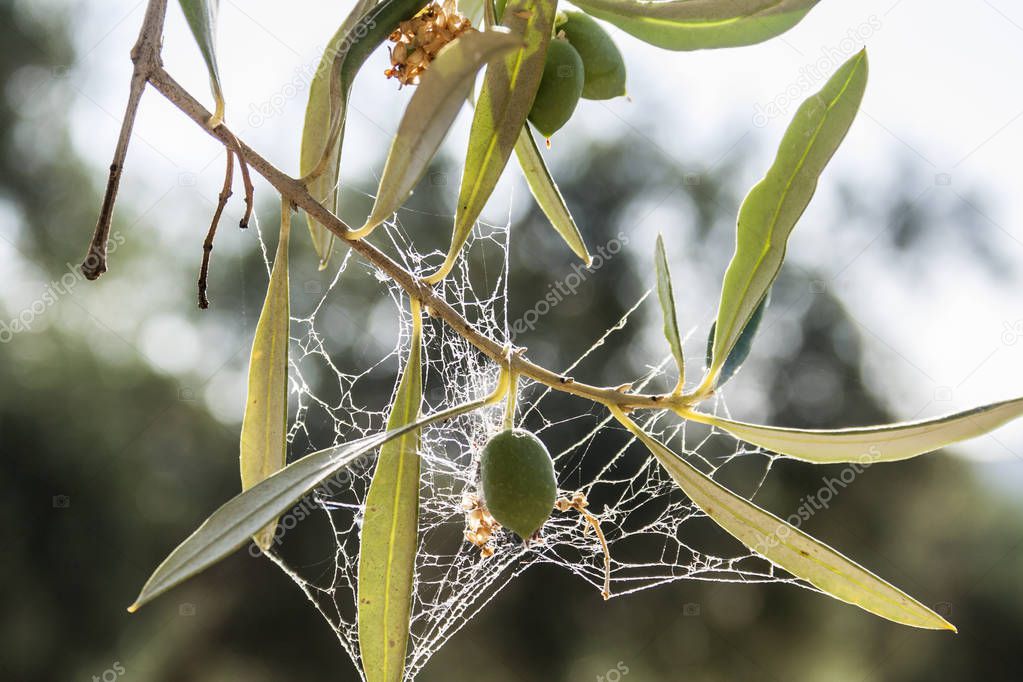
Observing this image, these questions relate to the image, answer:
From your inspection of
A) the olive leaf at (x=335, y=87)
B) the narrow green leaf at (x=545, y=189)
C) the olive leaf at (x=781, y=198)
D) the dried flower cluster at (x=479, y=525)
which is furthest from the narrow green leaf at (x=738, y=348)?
the olive leaf at (x=335, y=87)

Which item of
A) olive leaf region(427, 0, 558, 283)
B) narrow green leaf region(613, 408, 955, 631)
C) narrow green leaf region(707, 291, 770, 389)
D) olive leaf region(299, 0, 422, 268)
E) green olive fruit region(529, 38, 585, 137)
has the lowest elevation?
narrow green leaf region(613, 408, 955, 631)

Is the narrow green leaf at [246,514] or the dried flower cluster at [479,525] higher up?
the dried flower cluster at [479,525]

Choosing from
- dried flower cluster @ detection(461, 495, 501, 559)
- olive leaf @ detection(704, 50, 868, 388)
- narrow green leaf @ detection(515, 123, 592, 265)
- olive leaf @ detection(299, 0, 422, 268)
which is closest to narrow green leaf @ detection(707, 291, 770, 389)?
olive leaf @ detection(704, 50, 868, 388)

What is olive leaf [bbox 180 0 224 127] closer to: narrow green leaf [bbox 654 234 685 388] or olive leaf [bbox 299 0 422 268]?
olive leaf [bbox 299 0 422 268]

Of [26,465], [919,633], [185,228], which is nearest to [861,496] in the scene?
[919,633]

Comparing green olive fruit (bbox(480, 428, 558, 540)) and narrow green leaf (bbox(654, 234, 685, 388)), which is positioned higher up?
narrow green leaf (bbox(654, 234, 685, 388))

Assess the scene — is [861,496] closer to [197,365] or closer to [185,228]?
[197,365]

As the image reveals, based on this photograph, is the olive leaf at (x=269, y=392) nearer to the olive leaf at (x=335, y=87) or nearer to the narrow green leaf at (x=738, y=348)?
the olive leaf at (x=335, y=87)
